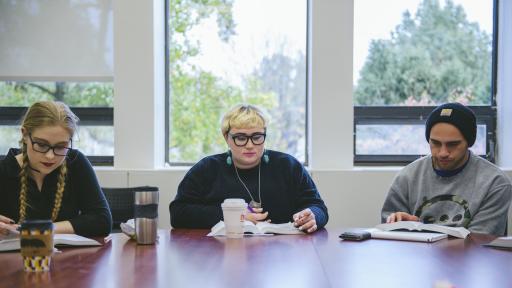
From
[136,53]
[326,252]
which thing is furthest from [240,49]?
[326,252]

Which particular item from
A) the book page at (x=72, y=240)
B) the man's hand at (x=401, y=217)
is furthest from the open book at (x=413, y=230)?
the book page at (x=72, y=240)

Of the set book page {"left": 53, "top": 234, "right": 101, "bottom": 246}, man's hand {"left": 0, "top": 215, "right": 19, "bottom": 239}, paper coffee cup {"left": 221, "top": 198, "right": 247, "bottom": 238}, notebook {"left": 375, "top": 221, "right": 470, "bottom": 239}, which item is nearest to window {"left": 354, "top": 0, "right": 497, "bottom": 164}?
notebook {"left": 375, "top": 221, "right": 470, "bottom": 239}

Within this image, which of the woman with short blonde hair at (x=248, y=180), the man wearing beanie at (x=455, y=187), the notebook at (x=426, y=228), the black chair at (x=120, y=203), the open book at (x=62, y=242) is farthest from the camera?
the black chair at (x=120, y=203)

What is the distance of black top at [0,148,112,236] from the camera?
2615mm

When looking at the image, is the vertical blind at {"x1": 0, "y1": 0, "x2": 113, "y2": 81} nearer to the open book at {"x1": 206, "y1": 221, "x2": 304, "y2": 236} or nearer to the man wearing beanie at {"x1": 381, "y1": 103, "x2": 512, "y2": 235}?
the open book at {"x1": 206, "y1": 221, "x2": 304, "y2": 236}

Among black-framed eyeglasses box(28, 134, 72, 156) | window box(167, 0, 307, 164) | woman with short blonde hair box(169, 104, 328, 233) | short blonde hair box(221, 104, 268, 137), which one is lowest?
woman with short blonde hair box(169, 104, 328, 233)

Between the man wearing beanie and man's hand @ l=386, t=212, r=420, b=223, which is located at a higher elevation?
the man wearing beanie

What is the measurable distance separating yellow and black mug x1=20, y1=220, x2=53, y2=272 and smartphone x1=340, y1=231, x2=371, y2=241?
1.18m

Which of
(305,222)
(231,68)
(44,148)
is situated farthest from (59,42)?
(305,222)

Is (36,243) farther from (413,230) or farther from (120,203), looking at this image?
(120,203)

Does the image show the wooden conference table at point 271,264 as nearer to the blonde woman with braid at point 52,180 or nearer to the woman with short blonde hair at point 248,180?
the blonde woman with braid at point 52,180

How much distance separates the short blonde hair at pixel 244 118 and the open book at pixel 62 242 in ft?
3.11

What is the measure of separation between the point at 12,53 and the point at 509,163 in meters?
3.47

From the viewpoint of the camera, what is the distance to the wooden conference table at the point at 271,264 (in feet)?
5.68
